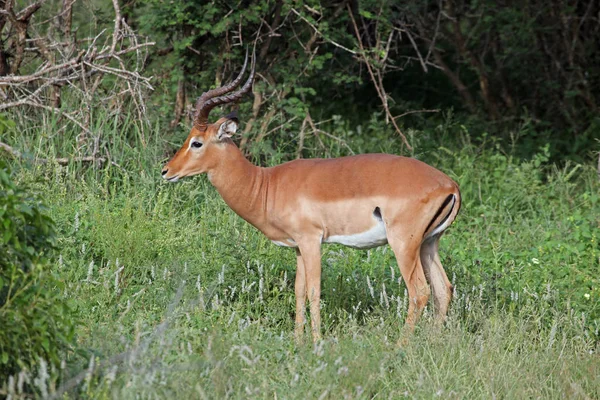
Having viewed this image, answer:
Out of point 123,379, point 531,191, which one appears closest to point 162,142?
point 531,191

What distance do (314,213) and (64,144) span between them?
2.52 metres

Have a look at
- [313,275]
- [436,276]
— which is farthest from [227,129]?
[436,276]

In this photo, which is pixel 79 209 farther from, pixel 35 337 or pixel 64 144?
pixel 35 337

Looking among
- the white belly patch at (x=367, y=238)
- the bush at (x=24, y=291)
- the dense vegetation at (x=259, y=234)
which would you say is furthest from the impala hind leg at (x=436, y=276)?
the bush at (x=24, y=291)

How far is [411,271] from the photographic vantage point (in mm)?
5023

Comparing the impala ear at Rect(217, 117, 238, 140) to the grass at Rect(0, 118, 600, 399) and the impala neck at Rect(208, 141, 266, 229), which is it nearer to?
the impala neck at Rect(208, 141, 266, 229)

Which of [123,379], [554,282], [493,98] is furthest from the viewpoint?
[493,98]

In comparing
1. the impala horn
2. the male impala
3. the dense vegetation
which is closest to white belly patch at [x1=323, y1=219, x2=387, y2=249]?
the male impala

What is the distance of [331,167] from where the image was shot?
5223 mm

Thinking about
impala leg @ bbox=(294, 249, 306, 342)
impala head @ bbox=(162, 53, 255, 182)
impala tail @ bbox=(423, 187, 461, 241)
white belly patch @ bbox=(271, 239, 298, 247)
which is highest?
impala head @ bbox=(162, 53, 255, 182)

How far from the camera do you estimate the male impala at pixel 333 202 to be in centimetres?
498

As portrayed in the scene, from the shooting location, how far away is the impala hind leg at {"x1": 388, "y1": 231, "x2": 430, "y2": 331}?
16.3 ft

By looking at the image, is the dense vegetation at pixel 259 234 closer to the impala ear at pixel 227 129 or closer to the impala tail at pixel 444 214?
the impala tail at pixel 444 214

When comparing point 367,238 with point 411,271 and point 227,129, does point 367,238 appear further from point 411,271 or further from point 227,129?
point 227,129
